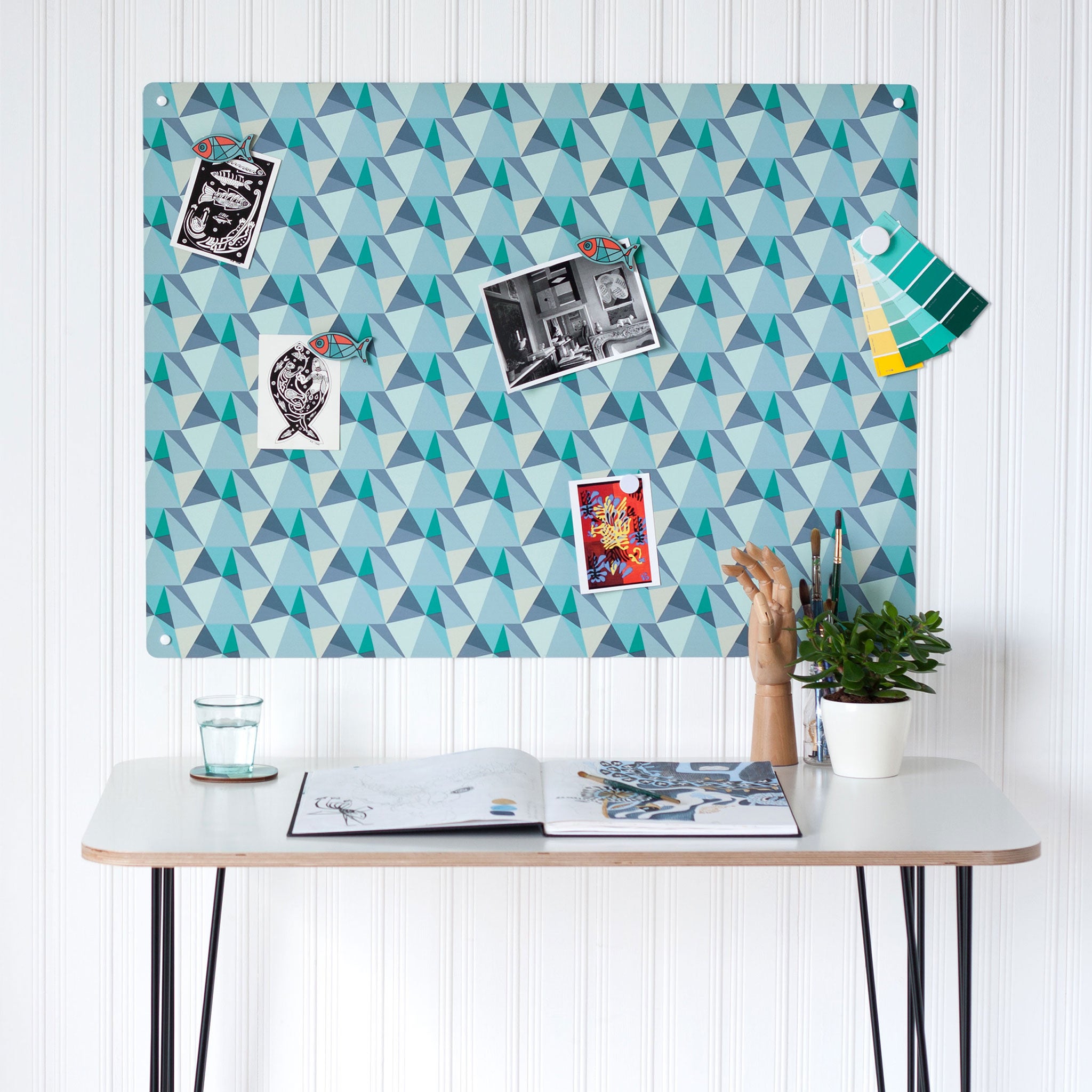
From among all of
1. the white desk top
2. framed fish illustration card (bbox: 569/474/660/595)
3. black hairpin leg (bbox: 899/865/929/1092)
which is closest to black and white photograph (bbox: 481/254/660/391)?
framed fish illustration card (bbox: 569/474/660/595)

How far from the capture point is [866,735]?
136cm

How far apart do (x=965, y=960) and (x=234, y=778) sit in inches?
37.9

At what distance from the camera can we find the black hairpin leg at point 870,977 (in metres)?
1.50

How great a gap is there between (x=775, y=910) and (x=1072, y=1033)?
1.60ft

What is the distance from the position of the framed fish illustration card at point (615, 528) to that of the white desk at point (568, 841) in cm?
37

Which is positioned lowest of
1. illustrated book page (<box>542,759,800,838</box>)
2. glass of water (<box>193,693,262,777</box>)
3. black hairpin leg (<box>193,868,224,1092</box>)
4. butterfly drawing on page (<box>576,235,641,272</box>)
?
black hairpin leg (<box>193,868,224,1092</box>)

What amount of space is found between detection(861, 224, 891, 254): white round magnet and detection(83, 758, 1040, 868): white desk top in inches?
30.4

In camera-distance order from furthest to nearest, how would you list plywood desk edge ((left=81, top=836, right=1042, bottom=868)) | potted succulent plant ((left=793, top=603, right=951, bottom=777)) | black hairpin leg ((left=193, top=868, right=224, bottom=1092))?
black hairpin leg ((left=193, top=868, right=224, bottom=1092)) < potted succulent plant ((left=793, top=603, right=951, bottom=777)) < plywood desk edge ((left=81, top=836, right=1042, bottom=868))

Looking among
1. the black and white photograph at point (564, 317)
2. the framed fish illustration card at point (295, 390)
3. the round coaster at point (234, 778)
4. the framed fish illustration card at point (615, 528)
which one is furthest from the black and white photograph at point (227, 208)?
the round coaster at point (234, 778)

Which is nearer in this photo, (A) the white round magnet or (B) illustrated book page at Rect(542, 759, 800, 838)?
(B) illustrated book page at Rect(542, 759, 800, 838)

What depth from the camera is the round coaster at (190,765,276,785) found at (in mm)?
1401

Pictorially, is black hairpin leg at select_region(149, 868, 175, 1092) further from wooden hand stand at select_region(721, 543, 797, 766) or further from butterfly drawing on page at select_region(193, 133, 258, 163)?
butterfly drawing on page at select_region(193, 133, 258, 163)

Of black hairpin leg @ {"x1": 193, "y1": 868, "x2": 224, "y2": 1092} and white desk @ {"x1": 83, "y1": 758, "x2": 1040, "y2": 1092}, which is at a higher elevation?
white desk @ {"x1": 83, "y1": 758, "x2": 1040, "y2": 1092}

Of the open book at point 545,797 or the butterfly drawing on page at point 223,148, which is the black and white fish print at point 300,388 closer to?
the butterfly drawing on page at point 223,148
